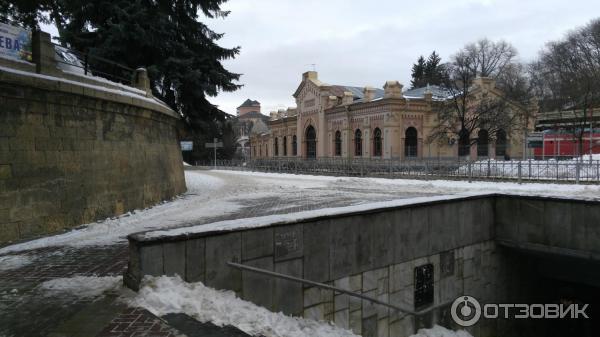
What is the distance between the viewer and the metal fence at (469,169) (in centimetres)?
1964

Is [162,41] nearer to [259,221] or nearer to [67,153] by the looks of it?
[67,153]

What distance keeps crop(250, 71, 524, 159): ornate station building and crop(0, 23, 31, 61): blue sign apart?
26804 mm

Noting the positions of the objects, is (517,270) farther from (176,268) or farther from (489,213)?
(176,268)

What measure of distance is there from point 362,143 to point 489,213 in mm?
30273

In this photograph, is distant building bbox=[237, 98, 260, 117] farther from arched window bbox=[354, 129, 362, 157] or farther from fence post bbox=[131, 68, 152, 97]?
fence post bbox=[131, 68, 152, 97]

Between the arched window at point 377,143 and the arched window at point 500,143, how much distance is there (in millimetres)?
9563

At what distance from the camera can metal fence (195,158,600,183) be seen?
19641 mm

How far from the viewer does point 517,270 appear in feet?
44.3

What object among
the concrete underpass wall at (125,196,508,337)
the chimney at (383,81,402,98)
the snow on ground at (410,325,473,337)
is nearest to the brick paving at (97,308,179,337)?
the concrete underpass wall at (125,196,508,337)

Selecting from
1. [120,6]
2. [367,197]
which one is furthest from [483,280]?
[120,6]

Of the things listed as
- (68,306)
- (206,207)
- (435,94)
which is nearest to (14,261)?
(68,306)

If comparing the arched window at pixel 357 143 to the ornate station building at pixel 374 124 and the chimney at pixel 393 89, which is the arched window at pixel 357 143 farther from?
the chimney at pixel 393 89

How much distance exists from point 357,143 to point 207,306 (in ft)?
127

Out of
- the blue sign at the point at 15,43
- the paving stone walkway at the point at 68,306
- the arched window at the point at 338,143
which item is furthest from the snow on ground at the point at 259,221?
the arched window at the point at 338,143
